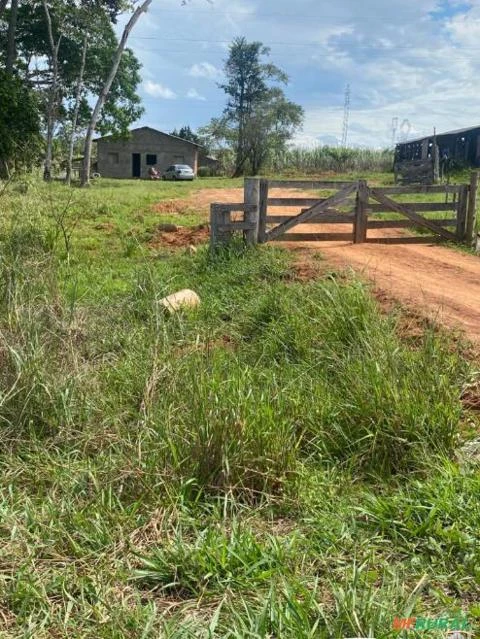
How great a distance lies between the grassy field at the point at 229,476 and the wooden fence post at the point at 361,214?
17.1 ft

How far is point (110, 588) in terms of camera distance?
283 centimetres

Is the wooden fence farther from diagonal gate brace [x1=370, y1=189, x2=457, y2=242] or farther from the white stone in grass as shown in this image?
the white stone in grass

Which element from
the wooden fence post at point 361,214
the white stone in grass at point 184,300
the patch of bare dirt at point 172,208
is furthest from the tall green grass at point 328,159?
the white stone in grass at point 184,300

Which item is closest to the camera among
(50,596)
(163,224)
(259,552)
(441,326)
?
(50,596)

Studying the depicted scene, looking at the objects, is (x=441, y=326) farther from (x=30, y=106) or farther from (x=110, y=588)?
(x=30, y=106)

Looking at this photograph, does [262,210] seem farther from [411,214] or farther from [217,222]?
[411,214]

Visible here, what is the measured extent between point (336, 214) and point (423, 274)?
2502mm

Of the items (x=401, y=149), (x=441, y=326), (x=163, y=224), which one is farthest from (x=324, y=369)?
(x=401, y=149)

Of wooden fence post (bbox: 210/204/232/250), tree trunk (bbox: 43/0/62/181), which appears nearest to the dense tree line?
tree trunk (bbox: 43/0/62/181)

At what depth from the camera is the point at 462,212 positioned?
12.0m

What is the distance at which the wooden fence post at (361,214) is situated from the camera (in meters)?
11.1

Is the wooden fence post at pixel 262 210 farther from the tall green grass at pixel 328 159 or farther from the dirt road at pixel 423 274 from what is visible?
the tall green grass at pixel 328 159

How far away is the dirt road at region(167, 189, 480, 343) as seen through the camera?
670 centimetres

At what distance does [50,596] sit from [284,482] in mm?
1429
